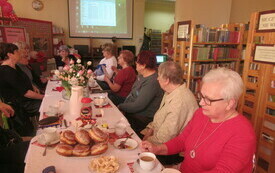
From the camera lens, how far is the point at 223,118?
1126mm

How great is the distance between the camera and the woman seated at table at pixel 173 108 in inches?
60.6

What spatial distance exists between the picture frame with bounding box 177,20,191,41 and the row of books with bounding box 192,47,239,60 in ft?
1.04

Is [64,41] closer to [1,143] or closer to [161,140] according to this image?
[1,143]

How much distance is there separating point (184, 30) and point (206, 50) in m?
0.68

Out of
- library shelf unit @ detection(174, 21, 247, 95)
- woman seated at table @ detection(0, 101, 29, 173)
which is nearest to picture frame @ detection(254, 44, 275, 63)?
library shelf unit @ detection(174, 21, 247, 95)

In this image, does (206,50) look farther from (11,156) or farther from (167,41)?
(11,156)

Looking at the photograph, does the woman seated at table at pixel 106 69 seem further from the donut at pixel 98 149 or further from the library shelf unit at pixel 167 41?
the library shelf unit at pixel 167 41

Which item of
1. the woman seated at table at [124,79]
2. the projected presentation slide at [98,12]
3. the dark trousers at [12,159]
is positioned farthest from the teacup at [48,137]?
the projected presentation slide at [98,12]

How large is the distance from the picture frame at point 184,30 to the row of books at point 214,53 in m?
0.32

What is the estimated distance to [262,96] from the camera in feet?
7.07

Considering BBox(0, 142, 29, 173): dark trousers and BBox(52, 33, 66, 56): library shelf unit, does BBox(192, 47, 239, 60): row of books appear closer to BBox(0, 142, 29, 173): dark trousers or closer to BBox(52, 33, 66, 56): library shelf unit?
BBox(0, 142, 29, 173): dark trousers

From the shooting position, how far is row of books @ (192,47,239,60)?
407 centimetres

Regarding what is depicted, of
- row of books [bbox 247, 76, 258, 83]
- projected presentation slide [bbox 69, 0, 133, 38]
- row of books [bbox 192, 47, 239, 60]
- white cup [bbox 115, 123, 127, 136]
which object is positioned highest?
projected presentation slide [bbox 69, 0, 133, 38]

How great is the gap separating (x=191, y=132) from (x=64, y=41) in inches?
239
